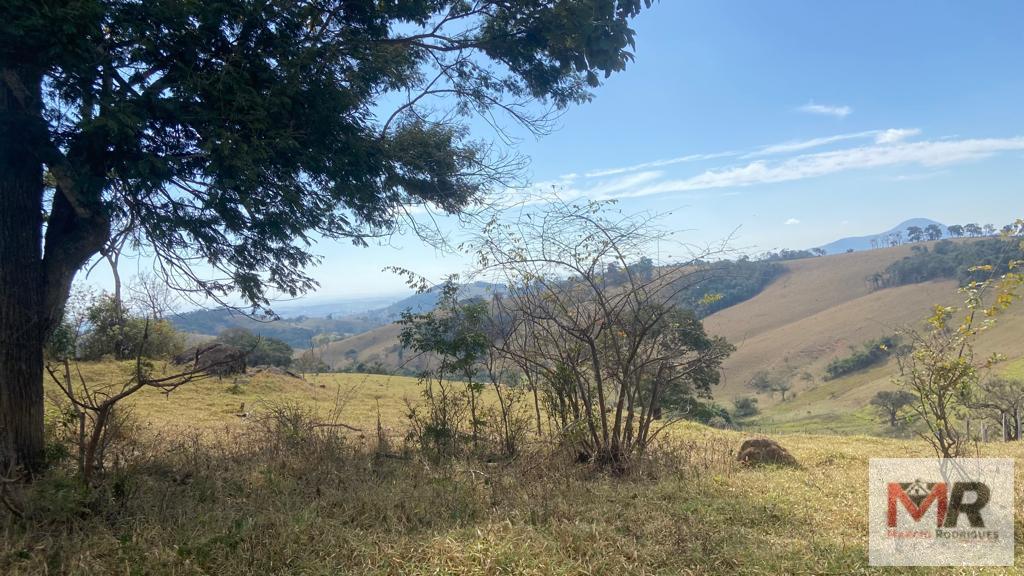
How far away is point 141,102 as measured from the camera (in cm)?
431

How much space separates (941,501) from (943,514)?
19 cm

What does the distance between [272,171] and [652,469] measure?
4559 millimetres

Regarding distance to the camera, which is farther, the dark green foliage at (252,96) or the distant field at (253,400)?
the distant field at (253,400)

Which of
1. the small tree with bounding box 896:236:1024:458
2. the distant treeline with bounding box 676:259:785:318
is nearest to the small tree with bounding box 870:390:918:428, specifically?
the small tree with bounding box 896:236:1024:458

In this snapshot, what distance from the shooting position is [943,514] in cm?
400

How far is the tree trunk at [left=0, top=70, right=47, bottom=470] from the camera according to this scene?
430 centimetres

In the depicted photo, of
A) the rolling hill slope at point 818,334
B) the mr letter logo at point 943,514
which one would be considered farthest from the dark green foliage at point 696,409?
the rolling hill slope at point 818,334

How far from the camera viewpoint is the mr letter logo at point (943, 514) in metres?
3.40

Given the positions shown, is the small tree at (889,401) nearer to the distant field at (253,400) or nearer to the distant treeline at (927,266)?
the distant field at (253,400)

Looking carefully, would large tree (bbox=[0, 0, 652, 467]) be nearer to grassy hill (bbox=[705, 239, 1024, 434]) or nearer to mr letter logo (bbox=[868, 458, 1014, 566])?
mr letter logo (bbox=[868, 458, 1014, 566])

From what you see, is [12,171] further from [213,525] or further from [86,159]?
[213,525]

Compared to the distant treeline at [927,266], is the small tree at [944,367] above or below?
below

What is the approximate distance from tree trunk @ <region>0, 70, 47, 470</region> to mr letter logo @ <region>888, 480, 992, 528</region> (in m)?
6.51

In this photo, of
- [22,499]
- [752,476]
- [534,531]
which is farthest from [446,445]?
[22,499]
